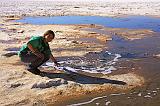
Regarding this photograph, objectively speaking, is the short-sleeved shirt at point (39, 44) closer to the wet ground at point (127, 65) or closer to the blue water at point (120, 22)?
the wet ground at point (127, 65)

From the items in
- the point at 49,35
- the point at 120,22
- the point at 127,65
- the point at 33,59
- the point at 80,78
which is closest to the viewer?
the point at 49,35

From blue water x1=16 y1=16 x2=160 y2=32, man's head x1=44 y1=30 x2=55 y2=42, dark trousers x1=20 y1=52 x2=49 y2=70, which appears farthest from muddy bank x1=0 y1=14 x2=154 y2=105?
blue water x1=16 y1=16 x2=160 y2=32

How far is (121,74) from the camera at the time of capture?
35.1ft

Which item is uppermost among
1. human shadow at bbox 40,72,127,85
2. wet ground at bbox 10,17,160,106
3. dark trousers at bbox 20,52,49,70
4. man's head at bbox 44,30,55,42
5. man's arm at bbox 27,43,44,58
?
man's head at bbox 44,30,55,42

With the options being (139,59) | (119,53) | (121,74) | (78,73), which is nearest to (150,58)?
(139,59)

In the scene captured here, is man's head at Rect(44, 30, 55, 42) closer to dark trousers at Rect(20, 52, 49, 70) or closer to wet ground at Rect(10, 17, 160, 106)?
dark trousers at Rect(20, 52, 49, 70)

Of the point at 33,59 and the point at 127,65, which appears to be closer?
the point at 33,59

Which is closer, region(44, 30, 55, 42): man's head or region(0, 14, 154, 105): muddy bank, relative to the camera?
region(0, 14, 154, 105): muddy bank

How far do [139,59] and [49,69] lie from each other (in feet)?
11.7

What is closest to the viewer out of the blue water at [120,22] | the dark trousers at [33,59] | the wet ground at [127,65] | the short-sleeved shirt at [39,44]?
the wet ground at [127,65]

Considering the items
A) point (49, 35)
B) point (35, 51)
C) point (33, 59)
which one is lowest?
point (33, 59)

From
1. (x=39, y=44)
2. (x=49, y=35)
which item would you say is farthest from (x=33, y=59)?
(x=49, y=35)

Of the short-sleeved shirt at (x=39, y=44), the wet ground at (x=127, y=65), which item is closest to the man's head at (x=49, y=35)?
the short-sleeved shirt at (x=39, y=44)

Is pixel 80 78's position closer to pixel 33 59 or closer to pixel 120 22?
pixel 33 59
